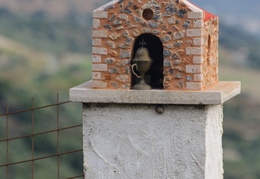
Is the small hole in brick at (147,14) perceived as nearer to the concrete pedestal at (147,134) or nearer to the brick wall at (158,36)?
the brick wall at (158,36)

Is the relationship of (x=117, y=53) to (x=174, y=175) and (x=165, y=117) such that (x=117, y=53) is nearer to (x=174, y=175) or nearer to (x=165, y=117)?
(x=165, y=117)

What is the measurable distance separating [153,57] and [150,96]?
72cm

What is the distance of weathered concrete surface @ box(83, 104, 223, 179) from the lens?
29.9 ft

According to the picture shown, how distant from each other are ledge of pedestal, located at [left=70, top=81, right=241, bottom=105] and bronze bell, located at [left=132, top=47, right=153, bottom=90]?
0.39 feet

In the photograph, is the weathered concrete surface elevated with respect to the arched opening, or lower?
lower

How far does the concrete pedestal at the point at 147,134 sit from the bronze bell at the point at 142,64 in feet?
0.42

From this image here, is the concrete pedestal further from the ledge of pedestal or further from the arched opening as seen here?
the arched opening

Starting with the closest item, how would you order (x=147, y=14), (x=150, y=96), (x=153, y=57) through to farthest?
1. (x=150, y=96)
2. (x=147, y=14)
3. (x=153, y=57)

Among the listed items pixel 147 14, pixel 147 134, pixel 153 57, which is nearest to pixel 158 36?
pixel 147 14

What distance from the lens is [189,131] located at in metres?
9.10

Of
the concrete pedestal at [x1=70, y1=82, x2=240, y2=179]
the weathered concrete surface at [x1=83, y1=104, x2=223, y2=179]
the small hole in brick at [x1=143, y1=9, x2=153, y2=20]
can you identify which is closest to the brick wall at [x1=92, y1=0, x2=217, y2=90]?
the small hole in brick at [x1=143, y1=9, x2=153, y2=20]

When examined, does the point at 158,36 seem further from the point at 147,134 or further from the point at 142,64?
the point at 147,134

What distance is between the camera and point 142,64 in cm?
923

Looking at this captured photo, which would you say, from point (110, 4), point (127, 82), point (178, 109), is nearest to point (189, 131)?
point (178, 109)
